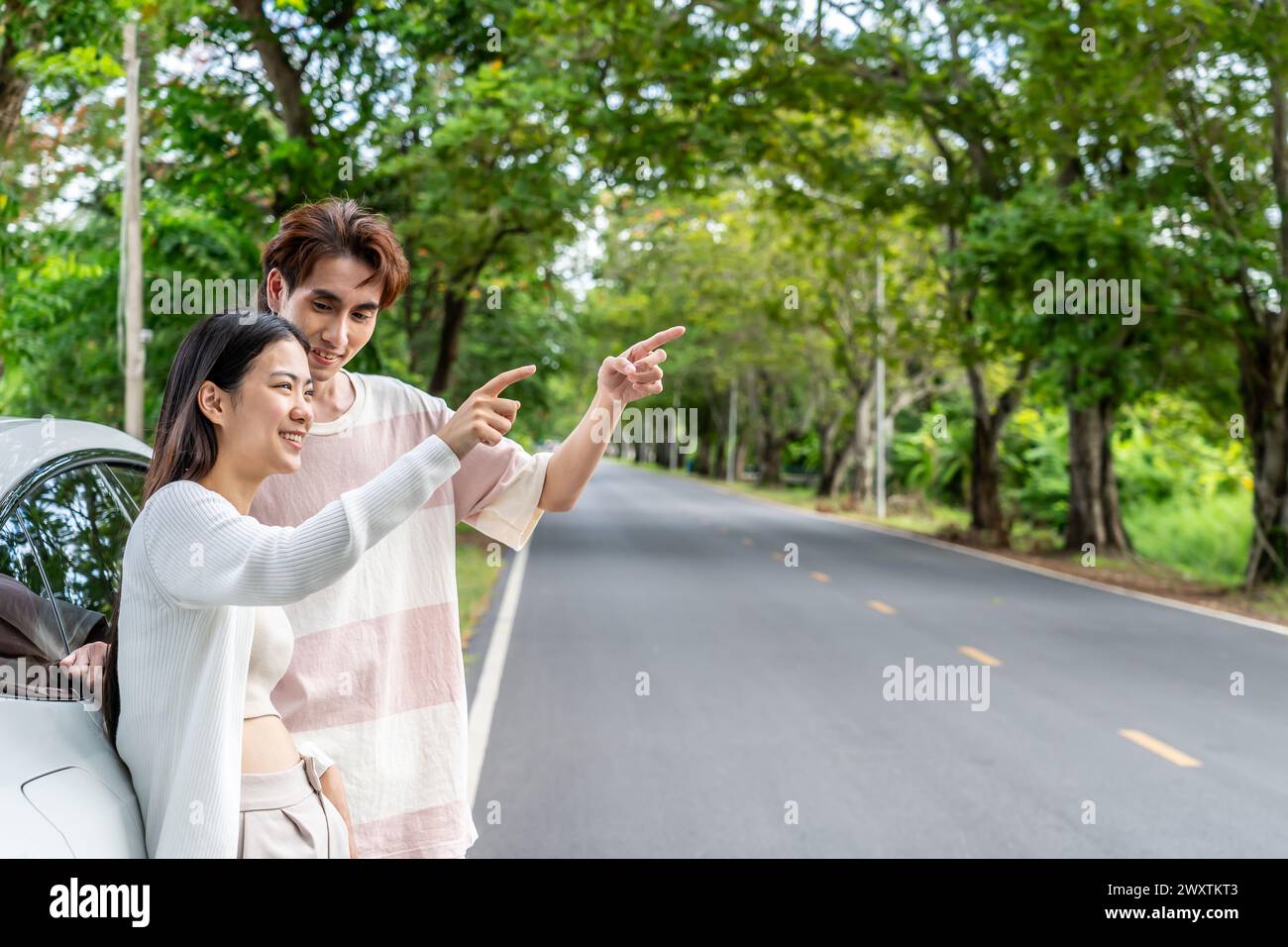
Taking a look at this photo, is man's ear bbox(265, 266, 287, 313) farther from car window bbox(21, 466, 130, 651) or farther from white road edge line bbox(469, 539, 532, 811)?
white road edge line bbox(469, 539, 532, 811)

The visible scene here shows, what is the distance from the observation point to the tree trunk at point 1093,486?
21.4 metres

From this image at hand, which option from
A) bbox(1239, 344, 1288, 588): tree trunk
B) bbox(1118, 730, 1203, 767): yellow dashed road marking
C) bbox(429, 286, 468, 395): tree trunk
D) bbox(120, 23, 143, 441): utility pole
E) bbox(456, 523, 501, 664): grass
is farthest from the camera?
bbox(429, 286, 468, 395): tree trunk

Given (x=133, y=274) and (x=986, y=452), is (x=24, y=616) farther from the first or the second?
(x=986, y=452)

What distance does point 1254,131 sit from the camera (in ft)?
53.4

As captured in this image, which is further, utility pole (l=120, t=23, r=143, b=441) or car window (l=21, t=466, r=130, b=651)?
utility pole (l=120, t=23, r=143, b=441)

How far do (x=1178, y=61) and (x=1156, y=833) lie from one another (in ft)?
36.6

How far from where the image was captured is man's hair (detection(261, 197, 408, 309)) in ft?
7.14

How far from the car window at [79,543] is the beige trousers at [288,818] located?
29.1 inches

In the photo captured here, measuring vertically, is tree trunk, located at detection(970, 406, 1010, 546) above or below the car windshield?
above

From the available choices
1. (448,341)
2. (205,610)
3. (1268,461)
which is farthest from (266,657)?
(448,341)

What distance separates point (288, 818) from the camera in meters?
1.94

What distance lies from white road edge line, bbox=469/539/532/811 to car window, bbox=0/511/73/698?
1662 millimetres

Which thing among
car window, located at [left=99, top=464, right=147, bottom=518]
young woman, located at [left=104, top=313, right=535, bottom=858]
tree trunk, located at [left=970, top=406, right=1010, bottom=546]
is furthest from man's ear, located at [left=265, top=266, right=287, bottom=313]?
tree trunk, located at [left=970, top=406, right=1010, bottom=546]
